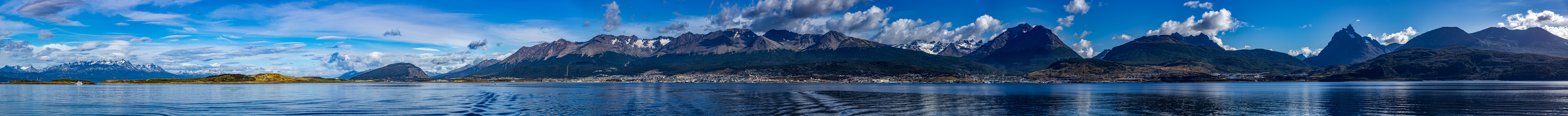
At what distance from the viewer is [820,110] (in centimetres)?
5169

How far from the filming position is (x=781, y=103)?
66625mm

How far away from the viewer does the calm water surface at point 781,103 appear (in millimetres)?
48719

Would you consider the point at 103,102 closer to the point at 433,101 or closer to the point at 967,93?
the point at 433,101

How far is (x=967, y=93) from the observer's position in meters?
100

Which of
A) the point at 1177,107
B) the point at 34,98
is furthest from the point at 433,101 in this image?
the point at 1177,107

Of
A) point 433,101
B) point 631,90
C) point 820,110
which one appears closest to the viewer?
point 820,110

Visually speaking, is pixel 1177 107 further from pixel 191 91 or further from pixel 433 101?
pixel 191 91

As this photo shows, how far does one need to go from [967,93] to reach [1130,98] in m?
24.7

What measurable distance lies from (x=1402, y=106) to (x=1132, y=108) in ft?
73.5

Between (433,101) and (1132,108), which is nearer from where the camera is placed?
(1132,108)

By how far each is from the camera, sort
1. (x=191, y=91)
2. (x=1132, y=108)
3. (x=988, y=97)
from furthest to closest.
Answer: (x=191, y=91), (x=988, y=97), (x=1132, y=108)

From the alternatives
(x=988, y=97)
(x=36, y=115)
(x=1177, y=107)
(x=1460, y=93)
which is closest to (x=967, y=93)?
(x=988, y=97)

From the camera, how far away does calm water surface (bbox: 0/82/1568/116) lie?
48719mm

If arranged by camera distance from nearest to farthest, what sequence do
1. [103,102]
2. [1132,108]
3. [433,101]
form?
[1132,108]
[103,102]
[433,101]
